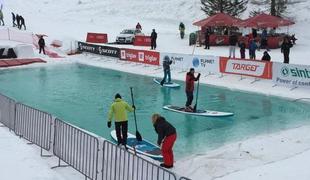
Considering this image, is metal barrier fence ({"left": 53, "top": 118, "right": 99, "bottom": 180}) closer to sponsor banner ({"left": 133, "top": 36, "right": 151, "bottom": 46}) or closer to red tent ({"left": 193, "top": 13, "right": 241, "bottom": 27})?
red tent ({"left": 193, "top": 13, "right": 241, "bottom": 27})

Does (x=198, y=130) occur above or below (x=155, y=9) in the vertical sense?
below

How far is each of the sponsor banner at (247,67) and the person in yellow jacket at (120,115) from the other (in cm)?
1367

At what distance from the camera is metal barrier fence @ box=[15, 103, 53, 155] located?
12.5 m

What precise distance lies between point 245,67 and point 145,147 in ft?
47.5

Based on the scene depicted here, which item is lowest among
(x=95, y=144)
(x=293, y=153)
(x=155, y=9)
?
(x=293, y=153)

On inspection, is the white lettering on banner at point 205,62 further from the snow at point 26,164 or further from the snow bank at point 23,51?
the snow at point 26,164

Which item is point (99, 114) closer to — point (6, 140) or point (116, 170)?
point (6, 140)

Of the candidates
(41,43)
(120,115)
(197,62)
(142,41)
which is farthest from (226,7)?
(120,115)

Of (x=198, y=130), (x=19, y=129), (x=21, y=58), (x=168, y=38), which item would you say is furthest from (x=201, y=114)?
(x=168, y=38)

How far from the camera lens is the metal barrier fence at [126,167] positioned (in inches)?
352

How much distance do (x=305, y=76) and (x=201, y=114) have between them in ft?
24.6

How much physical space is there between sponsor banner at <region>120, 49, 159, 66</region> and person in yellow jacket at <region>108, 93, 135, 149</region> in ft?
63.6

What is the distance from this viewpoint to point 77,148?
36.1ft

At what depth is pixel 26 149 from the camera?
13.0m
